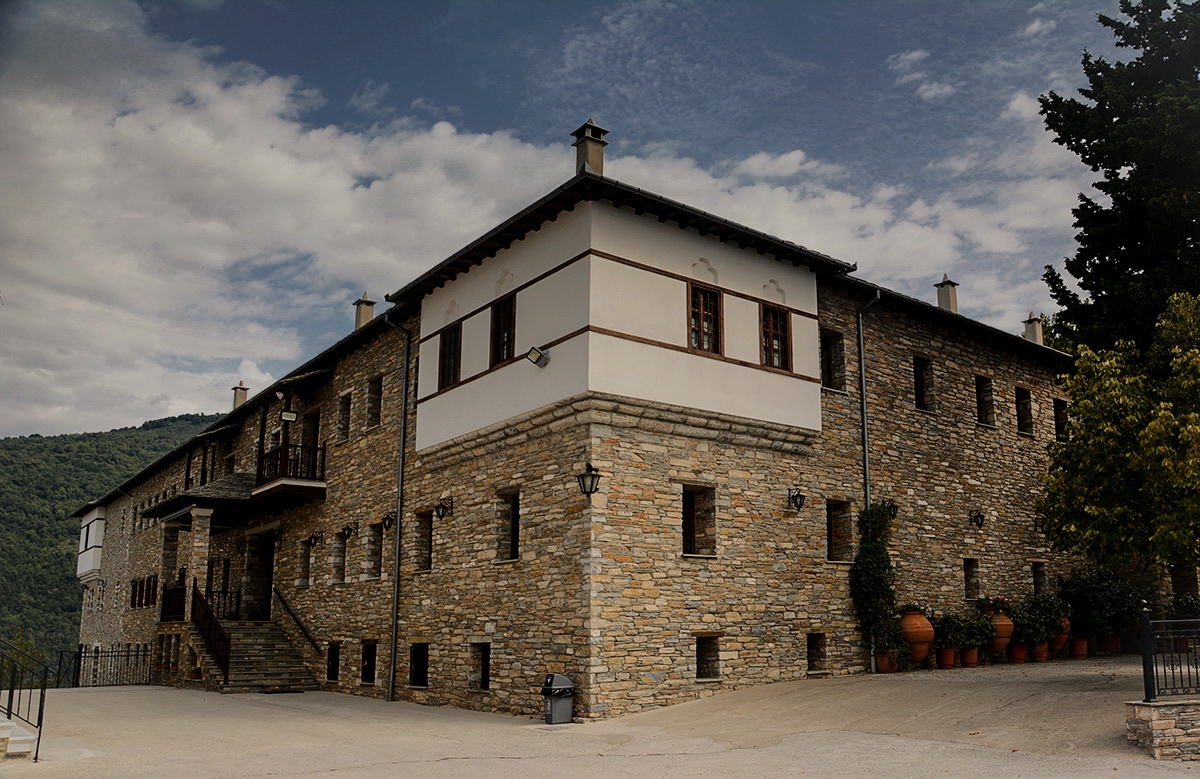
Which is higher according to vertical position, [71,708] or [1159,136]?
[1159,136]

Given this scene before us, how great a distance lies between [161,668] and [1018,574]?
2252 cm

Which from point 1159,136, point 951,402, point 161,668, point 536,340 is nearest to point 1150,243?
point 1159,136

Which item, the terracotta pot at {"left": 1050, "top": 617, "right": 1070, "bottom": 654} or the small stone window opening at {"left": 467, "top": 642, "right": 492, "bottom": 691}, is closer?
the small stone window opening at {"left": 467, "top": 642, "right": 492, "bottom": 691}

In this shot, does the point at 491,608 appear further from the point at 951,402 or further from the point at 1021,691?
the point at 951,402

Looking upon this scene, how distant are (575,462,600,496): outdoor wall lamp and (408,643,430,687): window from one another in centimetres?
593

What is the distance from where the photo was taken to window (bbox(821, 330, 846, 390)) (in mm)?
17812

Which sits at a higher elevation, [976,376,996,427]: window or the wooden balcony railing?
[976,376,996,427]: window

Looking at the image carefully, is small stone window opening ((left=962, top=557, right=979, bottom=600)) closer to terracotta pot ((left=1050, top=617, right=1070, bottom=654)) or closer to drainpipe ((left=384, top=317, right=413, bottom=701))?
terracotta pot ((left=1050, top=617, right=1070, bottom=654))

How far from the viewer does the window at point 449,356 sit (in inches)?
683

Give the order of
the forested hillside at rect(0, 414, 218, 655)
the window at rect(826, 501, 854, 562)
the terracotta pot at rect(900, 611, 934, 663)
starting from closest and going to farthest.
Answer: the terracotta pot at rect(900, 611, 934, 663) < the window at rect(826, 501, 854, 562) < the forested hillside at rect(0, 414, 218, 655)

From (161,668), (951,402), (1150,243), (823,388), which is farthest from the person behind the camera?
(161,668)

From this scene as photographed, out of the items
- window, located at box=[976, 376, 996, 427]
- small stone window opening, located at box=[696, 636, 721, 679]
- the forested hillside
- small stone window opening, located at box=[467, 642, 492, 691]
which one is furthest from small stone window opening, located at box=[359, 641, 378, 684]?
the forested hillside

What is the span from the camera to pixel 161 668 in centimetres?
2680

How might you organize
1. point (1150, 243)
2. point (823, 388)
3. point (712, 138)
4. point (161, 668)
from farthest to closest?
1. point (161, 668)
2. point (823, 388)
3. point (1150, 243)
4. point (712, 138)
